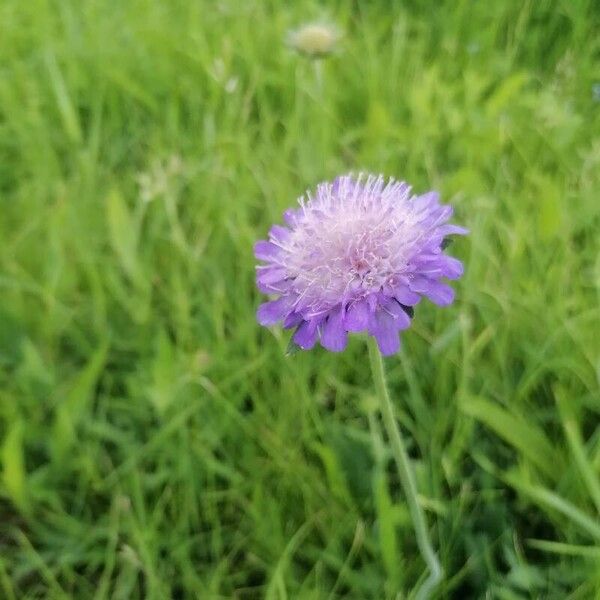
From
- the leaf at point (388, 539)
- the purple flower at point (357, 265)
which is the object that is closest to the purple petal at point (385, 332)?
the purple flower at point (357, 265)

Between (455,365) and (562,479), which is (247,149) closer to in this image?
(455,365)

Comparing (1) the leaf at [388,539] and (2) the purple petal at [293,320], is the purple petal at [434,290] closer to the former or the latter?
(2) the purple petal at [293,320]

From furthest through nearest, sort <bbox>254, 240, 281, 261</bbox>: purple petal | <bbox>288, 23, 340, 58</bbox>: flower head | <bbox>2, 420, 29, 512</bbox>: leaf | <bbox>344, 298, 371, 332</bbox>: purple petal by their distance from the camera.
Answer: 1. <bbox>288, 23, 340, 58</bbox>: flower head
2. <bbox>2, 420, 29, 512</bbox>: leaf
3. <bbox>254, 240, 281, 261</bbox>: purple petal
4. <bbox>344, 298, 371, 332</bbox>: purple petal

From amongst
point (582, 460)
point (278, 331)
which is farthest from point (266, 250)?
point (582, 460)

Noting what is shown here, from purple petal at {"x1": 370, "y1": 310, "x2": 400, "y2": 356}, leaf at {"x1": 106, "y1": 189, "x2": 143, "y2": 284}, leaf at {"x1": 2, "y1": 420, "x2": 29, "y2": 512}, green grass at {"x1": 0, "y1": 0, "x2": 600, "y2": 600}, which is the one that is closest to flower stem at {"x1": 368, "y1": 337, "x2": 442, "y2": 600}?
purple petal at {"x1": 370, "y1": 310, "x2": 400, "y2": 356}

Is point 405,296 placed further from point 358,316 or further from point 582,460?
point 582,460

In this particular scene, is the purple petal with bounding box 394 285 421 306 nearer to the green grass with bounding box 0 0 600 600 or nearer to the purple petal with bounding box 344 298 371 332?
the purple petal with bounding box 344 298 371 332

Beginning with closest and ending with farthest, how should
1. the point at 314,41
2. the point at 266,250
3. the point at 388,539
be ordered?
the point at 266,250 < the point at 388,539 < the point at 314,41
